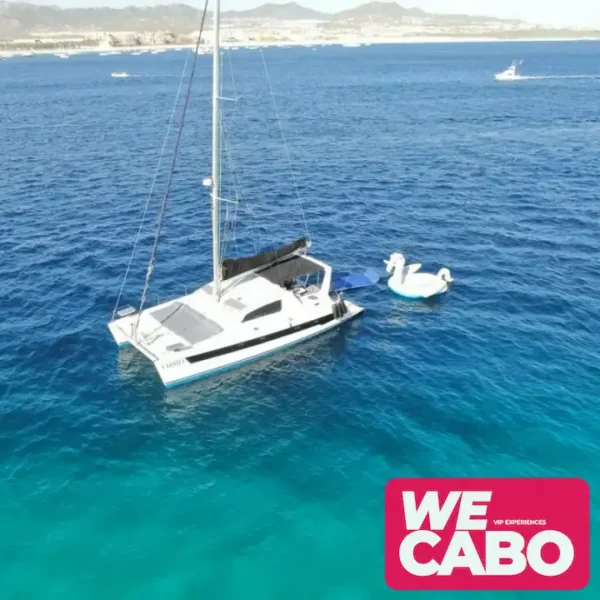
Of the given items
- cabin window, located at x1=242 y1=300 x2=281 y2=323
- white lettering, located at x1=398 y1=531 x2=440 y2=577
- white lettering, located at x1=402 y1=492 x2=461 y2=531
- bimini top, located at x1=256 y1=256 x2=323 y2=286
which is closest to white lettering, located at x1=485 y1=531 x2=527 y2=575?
white lettering, located at x1=402 y1=492 x2=461 y2=531

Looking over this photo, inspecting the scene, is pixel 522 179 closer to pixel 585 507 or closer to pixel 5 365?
pixel 585 507

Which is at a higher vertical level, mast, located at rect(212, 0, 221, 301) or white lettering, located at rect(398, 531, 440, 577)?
mast, located at rect(212, 0, 221, 301)

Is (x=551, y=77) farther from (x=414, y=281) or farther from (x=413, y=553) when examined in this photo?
(x=413, y=553)

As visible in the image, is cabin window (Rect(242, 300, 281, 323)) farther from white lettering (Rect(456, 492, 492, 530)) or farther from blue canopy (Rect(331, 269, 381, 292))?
white lettering (Rect(456, 492, 492, 530))

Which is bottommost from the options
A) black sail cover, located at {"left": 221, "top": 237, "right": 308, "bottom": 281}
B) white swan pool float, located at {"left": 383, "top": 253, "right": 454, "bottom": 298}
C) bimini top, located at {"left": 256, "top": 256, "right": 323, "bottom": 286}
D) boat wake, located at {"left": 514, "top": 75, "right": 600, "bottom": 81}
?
white swan pool float, located at {"left": 383, "top": 253, "right": 454, "bottom": 298}

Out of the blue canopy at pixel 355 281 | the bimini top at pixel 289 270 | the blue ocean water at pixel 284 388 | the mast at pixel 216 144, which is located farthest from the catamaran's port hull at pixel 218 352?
the blue canopy at pixel 355 281

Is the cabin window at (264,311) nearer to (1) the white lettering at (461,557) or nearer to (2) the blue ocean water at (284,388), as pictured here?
(2) the blue ocean water at (284,388)

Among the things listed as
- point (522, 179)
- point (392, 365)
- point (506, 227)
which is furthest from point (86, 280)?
point (522, 179)
